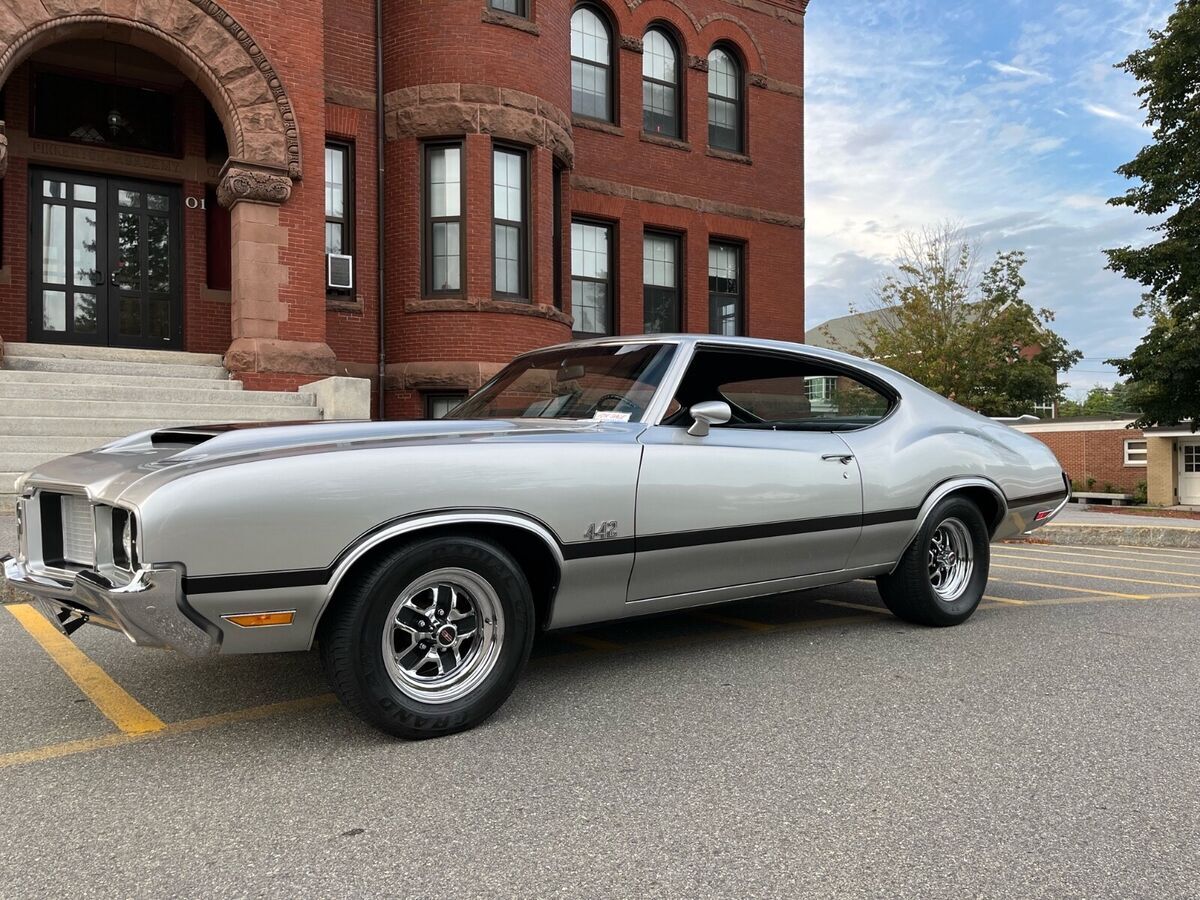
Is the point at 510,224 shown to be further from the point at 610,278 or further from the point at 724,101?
the point at 724,101

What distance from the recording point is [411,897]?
229 cm

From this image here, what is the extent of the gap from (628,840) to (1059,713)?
2.04 metres

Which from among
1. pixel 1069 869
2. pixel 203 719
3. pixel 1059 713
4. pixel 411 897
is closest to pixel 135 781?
pixel 203 719

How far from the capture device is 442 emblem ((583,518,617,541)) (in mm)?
3666

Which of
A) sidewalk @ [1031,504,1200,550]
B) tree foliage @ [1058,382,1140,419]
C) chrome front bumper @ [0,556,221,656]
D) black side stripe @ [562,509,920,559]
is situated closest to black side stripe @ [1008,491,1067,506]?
black side stripe @ [562,509,920,559]

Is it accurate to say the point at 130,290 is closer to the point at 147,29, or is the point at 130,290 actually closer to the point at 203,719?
the point at 147,29

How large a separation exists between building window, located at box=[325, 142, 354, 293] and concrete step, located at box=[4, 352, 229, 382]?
280 centimetres

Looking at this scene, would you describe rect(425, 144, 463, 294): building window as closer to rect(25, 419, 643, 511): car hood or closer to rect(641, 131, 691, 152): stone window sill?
rect(641, 131, 691, 152): stone window sill

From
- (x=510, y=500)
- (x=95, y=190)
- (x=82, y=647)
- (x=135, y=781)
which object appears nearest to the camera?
(x=135, y=781)

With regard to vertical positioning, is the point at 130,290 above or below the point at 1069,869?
above

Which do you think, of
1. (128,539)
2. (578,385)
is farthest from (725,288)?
(128,539)

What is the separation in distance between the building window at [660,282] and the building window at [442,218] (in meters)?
4.51

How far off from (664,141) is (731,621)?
13.3m

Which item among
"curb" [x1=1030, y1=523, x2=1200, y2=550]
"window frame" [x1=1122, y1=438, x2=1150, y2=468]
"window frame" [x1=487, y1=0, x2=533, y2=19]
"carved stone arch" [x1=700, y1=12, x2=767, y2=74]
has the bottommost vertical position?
"curb" [x1=1030, y1=523, x2=1200, y2=550]
